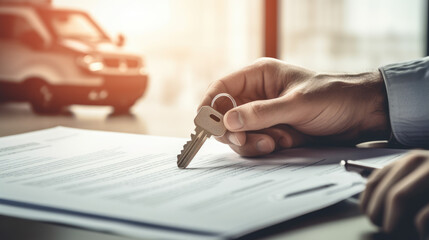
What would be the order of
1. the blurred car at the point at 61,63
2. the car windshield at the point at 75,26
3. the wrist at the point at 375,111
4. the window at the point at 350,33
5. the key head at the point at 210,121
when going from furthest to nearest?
the window at the point at 350,33
the car windshield at the point at 75,26
the blurred car at the point at 61,63
the wrist at the point at 375,111
the key head at the point at 210,121

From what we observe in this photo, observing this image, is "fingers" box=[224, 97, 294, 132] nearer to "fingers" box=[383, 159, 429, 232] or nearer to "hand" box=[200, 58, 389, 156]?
"hand" box=[200, 58, 389, 156]

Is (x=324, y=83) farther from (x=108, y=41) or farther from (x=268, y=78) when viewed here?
(x=108, y=41)

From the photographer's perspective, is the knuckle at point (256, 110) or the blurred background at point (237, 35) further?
the blurred background at point (237, 35)

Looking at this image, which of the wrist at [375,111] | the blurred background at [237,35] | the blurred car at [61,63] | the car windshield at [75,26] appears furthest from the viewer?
the blurred background at [237,35]

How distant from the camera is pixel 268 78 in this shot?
2.70 feet

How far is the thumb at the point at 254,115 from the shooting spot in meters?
0.67

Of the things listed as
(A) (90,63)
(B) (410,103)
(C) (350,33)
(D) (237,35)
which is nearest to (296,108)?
(B) (410,103)

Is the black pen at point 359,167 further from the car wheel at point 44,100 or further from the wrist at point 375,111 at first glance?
the car wheel at point 44,100

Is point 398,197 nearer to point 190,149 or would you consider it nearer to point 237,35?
point 190,149

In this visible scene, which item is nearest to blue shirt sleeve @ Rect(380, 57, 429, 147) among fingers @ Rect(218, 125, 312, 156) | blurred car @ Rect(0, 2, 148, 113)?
fingers @ Rect(218, 125, 312, 156)

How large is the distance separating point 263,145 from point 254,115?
1.7 inches

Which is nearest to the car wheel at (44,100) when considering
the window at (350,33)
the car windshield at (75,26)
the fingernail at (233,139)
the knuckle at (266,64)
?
the car windshield at (75,26)

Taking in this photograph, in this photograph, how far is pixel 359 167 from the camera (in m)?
0.54

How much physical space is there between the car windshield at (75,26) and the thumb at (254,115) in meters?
2.24
